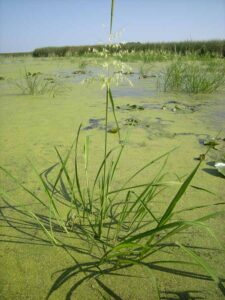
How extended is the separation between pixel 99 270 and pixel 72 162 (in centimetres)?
74

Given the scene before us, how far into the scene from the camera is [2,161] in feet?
4.76

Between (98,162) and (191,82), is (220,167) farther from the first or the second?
(191,82)

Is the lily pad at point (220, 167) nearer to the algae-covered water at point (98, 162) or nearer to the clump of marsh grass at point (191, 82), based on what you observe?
the algae-covered water at point (98, 162)

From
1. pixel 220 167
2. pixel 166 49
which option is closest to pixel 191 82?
pixel 220 167

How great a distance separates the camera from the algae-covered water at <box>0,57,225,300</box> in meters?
0.73

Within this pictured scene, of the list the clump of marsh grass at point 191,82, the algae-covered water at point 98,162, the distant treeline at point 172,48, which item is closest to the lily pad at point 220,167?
the algae-covered water at point 98,162

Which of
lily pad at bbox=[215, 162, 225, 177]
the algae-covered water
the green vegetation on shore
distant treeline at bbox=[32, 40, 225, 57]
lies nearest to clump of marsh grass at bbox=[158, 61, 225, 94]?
the algae-covered water

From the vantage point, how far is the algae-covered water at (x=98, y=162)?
730 mm

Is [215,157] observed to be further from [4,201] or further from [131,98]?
[131,98]

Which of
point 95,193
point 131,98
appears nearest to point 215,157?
point 95,193

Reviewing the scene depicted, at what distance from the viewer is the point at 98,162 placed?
1436mm

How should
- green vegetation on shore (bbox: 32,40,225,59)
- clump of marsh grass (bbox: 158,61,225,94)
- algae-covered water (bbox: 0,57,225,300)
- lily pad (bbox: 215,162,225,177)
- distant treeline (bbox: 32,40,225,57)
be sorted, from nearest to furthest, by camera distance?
algae-covered water (bbox: 0,57,225,300)
lily pad (bbox: 215,162,225,177)
clump of marsh grass (bbox: 158,61,225,94)
green vegetation on shore (bbox: 32,40,225,59)
distant treeline (bbox: 32,40,225,57)

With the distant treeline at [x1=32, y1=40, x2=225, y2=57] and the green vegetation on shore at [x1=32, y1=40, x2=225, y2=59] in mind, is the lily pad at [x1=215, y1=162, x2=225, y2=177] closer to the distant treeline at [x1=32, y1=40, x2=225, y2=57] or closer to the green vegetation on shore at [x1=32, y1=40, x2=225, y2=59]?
the green vegetation on shore at [x1=32, y1=40, x2=225, y2=59]

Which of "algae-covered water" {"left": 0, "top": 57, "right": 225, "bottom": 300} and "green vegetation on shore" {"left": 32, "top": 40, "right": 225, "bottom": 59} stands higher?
"green vegetation on shore" {"left": 32, "top": 40, "right": 225, "bottom": 59}
